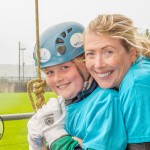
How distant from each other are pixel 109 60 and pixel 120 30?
16cm

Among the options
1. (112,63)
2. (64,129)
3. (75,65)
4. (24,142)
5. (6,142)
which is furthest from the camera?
(6,142)

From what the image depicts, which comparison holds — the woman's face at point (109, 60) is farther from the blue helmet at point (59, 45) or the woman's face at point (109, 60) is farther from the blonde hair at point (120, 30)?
the blue helmet at point (59, 45)

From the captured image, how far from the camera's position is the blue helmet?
230cm

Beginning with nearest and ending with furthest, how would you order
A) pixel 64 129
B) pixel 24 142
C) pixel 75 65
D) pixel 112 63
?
pixel 112 63 → pixel 64 129 → pixel 75 65 → pixel 24 142

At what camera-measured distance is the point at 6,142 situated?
13156 mm

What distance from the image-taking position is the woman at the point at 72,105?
1.84 meters

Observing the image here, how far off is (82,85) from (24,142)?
407 inches

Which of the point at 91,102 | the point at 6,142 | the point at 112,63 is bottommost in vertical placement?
the point at 6,142

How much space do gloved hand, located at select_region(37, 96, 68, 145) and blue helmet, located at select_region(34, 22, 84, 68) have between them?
251 mm

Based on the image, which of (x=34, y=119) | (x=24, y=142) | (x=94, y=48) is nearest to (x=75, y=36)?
(x=94, y=48)

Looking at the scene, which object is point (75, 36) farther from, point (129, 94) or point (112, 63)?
point (129, 94)

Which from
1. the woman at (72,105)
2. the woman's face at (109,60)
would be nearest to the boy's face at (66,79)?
the woman at (72,105)

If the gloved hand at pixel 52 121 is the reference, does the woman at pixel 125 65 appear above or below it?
above

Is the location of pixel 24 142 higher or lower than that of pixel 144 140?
lower
